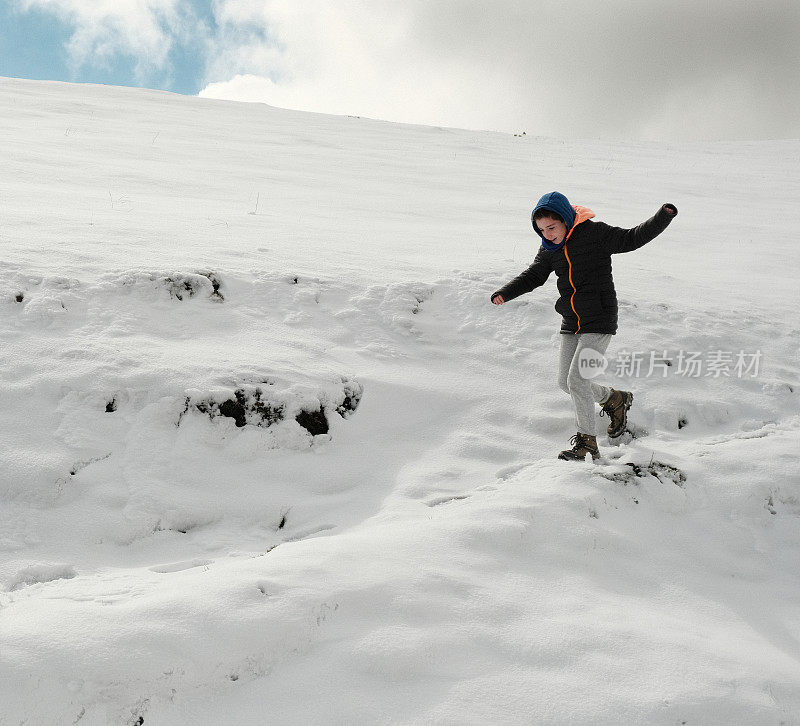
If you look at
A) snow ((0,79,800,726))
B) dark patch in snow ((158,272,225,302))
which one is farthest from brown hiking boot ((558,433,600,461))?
dark patch in snow ((158,272,225,302))

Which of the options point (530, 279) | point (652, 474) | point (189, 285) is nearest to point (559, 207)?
point (530, 279)

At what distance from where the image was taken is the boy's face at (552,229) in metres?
4.02

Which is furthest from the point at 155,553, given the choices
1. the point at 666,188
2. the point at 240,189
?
the point at 666,188

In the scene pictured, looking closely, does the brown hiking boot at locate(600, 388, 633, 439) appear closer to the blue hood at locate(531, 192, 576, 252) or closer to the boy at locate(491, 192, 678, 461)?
the boy at locate(491, 192, 678, 461)

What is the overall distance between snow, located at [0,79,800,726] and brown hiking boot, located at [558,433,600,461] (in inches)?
5.0

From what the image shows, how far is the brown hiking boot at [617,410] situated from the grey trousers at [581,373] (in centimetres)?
26

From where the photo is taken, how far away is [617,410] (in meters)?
4.59

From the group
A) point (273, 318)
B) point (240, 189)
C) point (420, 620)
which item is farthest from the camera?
point (240, 189)

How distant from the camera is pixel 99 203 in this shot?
25.2 feet

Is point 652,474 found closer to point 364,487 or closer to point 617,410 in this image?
point 617,410

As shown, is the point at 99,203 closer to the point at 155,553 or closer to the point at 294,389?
the point at 294,389

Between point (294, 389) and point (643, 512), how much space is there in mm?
2526

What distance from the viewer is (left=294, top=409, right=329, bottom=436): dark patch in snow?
4.22 metres

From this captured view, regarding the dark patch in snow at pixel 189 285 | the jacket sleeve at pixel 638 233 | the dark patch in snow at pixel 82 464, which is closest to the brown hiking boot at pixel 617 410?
the jacket sleeve at pixel 638 233
